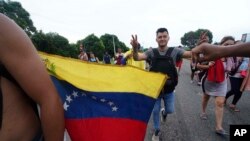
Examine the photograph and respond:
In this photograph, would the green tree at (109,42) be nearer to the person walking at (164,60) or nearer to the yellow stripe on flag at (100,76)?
the person walking at (164,60)

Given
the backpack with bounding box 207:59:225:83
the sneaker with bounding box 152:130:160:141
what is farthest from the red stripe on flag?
the backpack with bounding box 207:59:225:83

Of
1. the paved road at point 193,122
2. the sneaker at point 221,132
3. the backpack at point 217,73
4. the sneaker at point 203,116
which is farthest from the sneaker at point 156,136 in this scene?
the sneaker at point 203,116

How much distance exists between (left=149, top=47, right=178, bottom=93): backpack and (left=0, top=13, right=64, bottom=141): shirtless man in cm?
311

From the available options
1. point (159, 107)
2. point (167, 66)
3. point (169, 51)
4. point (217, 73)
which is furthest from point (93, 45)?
point (167, 66)

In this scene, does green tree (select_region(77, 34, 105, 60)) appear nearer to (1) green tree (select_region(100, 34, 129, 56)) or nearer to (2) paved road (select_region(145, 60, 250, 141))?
(1) green tree (select_region(100, 34, 129, 56))

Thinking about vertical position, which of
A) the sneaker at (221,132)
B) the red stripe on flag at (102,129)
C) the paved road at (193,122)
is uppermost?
the red stripe on flag at (102,129)

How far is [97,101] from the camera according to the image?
6.04 feet

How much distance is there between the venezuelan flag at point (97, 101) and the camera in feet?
5.88

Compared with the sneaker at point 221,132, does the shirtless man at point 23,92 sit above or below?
above

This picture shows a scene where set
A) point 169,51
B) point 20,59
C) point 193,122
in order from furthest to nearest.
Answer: point 193,122, point 169,51, point 20,59

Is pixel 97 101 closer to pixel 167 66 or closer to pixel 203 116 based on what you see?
pixel 167 66

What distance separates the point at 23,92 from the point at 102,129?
→ 69cm

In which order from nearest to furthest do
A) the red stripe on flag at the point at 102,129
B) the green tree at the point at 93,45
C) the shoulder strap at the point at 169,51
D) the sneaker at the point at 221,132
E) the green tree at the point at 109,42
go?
1. the red stripe on flag at the point at 102,129
2. the shoulder strap at the point at 169,51
3. the sneaker at the point at 221,132
4. the green tree at the point at 93,45
5. the green tree at the point at 109,42

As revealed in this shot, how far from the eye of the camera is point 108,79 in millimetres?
1906
